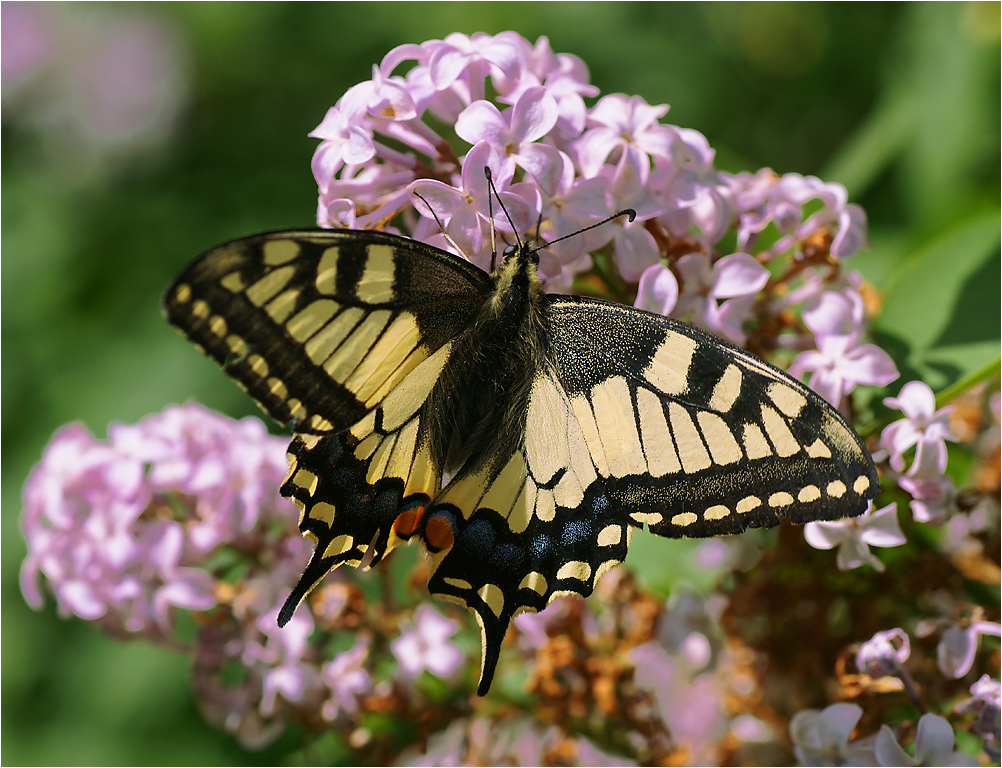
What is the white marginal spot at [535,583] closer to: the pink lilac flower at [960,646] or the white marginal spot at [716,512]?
the white marginal spot at [716,512]

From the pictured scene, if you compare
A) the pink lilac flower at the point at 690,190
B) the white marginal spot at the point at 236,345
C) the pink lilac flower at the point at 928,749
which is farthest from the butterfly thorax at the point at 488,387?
the pink lilac flower at the point at 928,749

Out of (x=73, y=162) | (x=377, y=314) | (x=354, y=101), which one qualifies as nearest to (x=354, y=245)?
(x=377, y=314)

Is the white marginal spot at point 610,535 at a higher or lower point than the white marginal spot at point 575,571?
higher

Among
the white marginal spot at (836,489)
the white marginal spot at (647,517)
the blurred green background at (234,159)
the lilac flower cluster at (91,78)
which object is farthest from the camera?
the lilac flower cluster at (91,78)

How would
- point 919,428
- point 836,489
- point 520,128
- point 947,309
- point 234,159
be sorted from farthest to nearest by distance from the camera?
point 234,159
point 947,309
point 919,428
point 520,128
point 836,489

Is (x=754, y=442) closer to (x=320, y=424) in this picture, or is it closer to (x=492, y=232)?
(x=492, y=232)

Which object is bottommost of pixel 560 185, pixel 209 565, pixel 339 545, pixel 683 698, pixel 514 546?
pixel 209 565

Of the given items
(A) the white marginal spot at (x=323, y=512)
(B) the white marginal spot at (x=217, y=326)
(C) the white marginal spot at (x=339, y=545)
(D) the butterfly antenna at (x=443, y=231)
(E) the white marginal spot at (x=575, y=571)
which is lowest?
(C) the white marginal spot at (x=339, y=545)

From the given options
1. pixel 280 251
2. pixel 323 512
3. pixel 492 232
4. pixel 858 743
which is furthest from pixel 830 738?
pixel 280 251
